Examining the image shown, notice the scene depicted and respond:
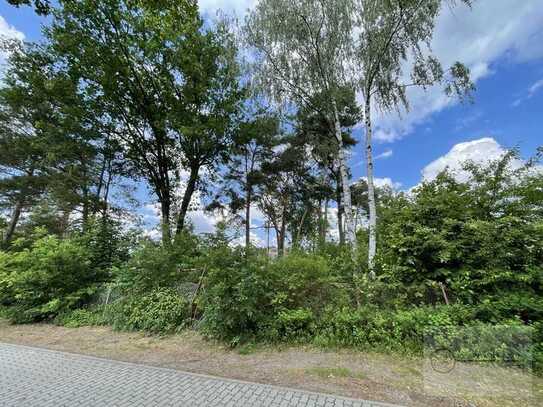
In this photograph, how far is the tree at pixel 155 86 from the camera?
941cm

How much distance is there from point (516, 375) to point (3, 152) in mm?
19375

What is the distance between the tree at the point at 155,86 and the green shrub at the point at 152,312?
2.25 m

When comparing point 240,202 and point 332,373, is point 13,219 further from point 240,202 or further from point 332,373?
point 332,373

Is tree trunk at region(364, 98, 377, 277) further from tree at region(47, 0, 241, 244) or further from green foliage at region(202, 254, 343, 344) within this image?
tree at region(47, 0, 241, 244)

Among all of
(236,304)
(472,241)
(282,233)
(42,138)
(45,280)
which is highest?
(42,138)

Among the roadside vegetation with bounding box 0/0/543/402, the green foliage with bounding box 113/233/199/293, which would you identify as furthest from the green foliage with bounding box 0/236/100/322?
the green foliage with bounding box 113/233/199/293

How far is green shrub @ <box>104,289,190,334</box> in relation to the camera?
5148 mm

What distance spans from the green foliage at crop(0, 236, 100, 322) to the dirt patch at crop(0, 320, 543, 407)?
5.62 feet

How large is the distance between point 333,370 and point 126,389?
106 inches

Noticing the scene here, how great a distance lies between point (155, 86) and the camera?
10.9 meters

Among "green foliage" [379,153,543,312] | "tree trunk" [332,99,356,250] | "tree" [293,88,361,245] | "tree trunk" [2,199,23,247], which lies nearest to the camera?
"green foliage" [379,153,543,312]

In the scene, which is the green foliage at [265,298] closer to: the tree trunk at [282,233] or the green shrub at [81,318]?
the green shrub at [81,318]

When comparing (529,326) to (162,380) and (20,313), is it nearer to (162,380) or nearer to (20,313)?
(162,380)

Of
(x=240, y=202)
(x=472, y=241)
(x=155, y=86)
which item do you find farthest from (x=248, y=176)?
(x=472, y=241)
